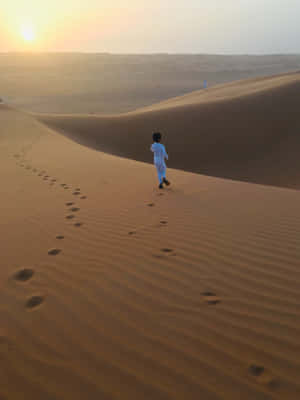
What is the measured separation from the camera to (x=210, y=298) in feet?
8.11

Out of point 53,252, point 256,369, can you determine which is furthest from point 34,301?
point 256,369

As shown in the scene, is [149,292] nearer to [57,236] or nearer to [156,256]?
[156,256]

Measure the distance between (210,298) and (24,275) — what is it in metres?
1.81

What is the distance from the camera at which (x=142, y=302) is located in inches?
96.2

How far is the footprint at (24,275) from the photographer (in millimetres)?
2807

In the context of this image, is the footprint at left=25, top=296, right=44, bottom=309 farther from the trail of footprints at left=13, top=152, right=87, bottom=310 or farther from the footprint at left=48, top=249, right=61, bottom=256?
the footprint at left=48, top=249, right=61, bottom=256

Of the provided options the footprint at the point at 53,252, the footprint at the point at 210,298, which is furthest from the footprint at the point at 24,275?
the footprint at the point at 210,298

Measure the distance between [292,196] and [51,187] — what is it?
4400mm

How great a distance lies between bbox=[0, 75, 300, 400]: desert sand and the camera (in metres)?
1.83

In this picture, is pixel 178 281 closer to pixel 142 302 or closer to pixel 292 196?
pixel 142 302

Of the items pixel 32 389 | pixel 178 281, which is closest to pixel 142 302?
pixel 178 281

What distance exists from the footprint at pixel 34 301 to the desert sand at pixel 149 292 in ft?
0.04

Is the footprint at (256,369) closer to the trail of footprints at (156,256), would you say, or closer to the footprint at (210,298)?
the trail of footprints at (156,256)

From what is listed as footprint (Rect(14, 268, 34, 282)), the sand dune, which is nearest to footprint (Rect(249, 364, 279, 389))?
footprint (Rect(14, 268, 34, 282))
